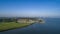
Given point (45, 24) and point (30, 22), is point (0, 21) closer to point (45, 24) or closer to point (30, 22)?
point (30, 22)

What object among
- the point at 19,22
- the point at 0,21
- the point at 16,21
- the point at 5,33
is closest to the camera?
the point at 5,33

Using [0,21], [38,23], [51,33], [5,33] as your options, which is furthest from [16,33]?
[38,23]

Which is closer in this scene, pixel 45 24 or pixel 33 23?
pixel 45 24

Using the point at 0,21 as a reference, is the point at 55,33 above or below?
below

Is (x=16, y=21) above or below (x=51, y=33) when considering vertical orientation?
above

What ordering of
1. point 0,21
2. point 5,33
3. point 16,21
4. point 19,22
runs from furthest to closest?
point 19,22 → point 16,21 → point 0,21 → point 5,33

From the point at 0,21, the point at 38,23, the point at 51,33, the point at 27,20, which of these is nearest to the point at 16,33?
the point at 51,33

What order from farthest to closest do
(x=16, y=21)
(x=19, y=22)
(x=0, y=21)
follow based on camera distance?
1. (x=19, y=22)
2. (x=16, y=21)
3. (x=0, y=21)

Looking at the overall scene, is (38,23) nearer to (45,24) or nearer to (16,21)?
(45,24)

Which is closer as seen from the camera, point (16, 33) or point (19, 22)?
point (16, 33)
